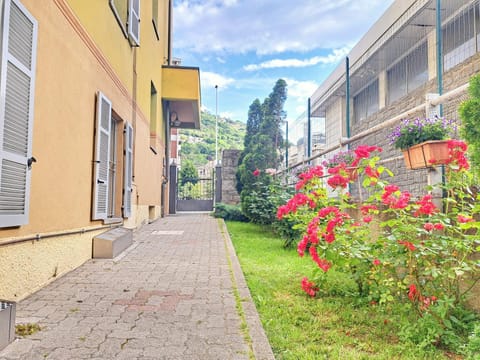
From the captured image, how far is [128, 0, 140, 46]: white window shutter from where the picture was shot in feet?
23.8

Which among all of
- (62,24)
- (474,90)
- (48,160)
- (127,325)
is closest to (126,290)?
(127,325)

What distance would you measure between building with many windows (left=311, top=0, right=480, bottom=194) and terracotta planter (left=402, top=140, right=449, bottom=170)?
909 mm

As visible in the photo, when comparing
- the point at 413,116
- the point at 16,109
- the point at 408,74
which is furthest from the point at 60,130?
the point at 408,74

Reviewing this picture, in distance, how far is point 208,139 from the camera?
4859 centimetres

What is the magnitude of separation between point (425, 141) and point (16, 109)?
3.56 meters

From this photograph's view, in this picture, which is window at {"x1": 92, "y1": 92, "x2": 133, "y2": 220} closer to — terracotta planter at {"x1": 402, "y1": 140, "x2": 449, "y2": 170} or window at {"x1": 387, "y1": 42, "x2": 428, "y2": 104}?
terracotta planter at {"x1": 402, "y1": 140, "x2": 449, "y2": 170}

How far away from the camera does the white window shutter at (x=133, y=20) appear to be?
286 inches

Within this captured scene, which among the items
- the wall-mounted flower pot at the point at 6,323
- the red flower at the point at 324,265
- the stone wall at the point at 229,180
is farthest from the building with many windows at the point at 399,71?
the stone wall at the point at 229,180

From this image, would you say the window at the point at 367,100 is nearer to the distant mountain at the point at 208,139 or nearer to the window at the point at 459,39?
the window at the point at 459,39

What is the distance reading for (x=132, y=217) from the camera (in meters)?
8.59

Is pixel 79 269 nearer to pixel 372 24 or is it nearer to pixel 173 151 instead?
pixel 372 24

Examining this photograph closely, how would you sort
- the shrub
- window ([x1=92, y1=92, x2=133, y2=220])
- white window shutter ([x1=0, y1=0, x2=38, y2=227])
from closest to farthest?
white window shutter ([x1=0, y1=0, x2=38, y2=227]) → window ([x1=92, y1=92, x2=133, y2=220]) → the shrub

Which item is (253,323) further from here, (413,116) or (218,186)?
(218,186)

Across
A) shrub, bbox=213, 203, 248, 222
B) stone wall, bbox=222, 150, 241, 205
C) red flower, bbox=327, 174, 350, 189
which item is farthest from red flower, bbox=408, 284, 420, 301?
stone wall, bbox=222, 150, 241, 205
